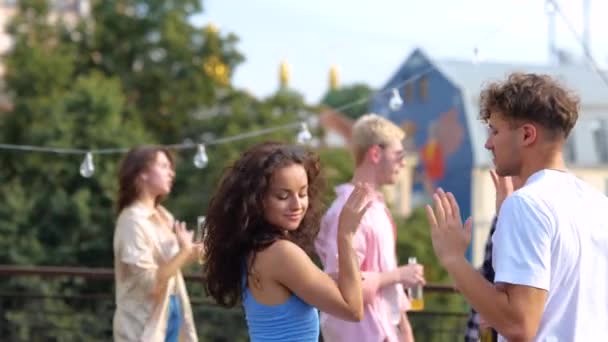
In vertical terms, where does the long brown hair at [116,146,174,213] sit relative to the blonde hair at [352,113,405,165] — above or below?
below

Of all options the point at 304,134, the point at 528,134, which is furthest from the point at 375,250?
the point at 304,134

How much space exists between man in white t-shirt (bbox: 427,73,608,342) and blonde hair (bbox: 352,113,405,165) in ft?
5.37

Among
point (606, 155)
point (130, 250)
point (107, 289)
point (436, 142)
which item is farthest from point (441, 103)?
point (130, 250)

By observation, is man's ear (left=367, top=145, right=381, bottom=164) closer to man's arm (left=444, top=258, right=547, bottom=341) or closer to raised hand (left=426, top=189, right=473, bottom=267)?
raised hand (left=426, top=189, right=473, bottom=267)

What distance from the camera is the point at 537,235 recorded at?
7.10 feet

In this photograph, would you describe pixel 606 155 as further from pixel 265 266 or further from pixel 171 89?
pixel 265 266

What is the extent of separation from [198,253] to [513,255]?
225cm

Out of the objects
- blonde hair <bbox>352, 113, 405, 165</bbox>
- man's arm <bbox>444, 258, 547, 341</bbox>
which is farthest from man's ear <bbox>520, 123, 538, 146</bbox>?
blonde hair <bbox>352, 113, 405, 165</bbox>

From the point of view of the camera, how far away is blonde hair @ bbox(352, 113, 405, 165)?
13.0 feet

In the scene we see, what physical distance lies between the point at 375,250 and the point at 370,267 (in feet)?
0.20

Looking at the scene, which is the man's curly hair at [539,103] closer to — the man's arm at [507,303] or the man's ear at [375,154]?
the man's arm at [507,303]

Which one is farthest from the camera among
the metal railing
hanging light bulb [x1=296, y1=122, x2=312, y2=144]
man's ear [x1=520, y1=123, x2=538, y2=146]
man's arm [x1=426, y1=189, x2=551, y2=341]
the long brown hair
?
the metal railing

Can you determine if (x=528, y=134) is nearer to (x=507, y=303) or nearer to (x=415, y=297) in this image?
(x=507, y=303)

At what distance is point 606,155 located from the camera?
37438 mm
